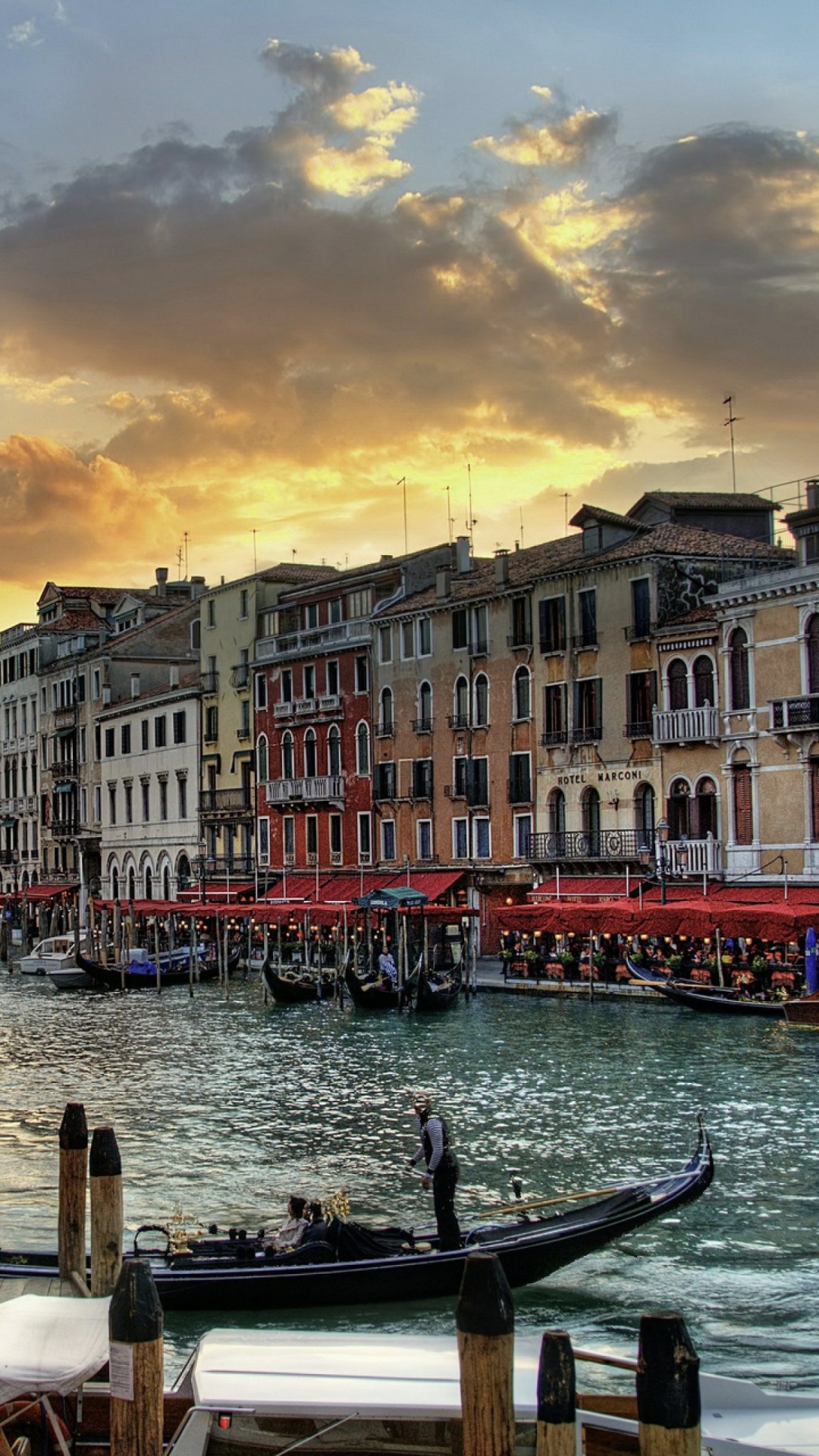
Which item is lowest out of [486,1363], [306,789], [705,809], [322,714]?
[486,1363]

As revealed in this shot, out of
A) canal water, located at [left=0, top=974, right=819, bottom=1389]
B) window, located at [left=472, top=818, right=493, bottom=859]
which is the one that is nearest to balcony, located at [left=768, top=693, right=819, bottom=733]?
canal water, located at [left=0, top=974, right=819, bottom=1389]

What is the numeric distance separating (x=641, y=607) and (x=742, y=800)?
5.30 meters

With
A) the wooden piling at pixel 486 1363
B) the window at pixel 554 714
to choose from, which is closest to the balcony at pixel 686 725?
the window at pixel 554 714

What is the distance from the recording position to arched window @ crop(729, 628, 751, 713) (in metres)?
34.1

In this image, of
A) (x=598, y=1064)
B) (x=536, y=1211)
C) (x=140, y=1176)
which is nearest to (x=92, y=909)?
(x=598, y=1064)

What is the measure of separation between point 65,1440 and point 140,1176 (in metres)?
8.93

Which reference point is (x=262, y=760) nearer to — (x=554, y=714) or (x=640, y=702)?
(x=554, y=714)

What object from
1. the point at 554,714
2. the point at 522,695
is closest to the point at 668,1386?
the point at 554,714

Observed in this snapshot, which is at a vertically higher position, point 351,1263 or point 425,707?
point 425,707

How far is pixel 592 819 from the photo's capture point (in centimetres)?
3838

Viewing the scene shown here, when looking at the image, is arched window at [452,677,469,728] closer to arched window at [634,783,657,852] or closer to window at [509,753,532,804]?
window at [509,753,532,804]

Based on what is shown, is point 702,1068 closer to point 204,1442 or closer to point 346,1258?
Result: point 346,1258

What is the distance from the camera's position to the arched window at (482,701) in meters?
42.0

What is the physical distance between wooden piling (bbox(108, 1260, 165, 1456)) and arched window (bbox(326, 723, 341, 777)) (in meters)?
39.8
